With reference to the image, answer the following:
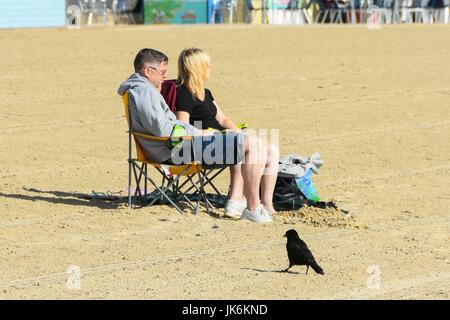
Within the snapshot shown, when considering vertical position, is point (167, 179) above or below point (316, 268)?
above

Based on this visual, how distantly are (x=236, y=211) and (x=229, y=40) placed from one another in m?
15.6

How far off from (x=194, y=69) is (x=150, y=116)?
1.79ft

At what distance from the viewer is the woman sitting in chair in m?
8.70

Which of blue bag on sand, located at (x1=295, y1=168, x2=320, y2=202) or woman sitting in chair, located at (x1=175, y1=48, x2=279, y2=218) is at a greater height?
woman sitting in chair, located at (x1=175, y1=48, x2=279, y2=218)

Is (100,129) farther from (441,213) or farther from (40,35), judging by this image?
(40,35)

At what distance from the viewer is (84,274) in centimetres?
716

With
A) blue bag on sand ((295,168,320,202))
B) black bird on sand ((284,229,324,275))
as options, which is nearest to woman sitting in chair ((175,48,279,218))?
blue bag on sand ((295,168,320,202))

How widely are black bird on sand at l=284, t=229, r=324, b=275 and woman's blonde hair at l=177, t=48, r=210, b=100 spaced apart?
205 centimetres

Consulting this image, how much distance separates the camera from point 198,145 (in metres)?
8.52

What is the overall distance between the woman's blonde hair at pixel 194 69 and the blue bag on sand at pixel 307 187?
0.98 meters

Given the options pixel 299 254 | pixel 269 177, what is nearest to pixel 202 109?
pixel 269 177

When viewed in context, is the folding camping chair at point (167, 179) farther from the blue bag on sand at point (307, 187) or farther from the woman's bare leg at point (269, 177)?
the blue bag on sand at point (307, 187)

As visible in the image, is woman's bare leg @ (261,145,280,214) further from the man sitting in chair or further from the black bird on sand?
the black bird on sand

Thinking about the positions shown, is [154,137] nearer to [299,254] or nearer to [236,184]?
[236,184]
